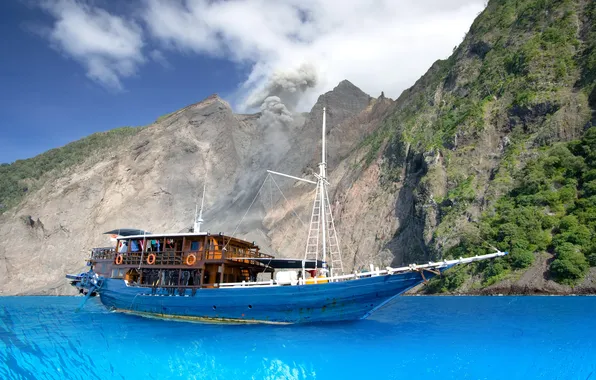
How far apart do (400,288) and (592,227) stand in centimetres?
2895

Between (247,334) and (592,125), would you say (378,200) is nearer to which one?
(592,125)

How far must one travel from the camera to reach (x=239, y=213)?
9031cm

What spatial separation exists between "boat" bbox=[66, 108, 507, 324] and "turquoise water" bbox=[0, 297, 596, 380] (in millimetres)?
1064

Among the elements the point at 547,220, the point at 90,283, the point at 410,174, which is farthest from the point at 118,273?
the point at 410,174

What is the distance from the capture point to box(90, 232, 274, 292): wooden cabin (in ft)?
87.9

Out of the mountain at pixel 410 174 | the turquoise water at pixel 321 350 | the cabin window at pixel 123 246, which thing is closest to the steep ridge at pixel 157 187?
the mountain at pixel 410 174

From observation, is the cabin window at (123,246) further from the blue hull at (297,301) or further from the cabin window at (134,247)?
the blue hull at (297,301)

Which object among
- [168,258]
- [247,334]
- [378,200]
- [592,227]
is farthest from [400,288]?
[378,200]

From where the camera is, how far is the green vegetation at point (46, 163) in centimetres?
10962

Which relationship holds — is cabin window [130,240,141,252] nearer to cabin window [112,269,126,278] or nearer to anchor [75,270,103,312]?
cabin window [112,269,126,278]

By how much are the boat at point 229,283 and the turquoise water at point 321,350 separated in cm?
106

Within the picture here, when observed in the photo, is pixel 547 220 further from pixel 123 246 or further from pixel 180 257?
pixel 123 246

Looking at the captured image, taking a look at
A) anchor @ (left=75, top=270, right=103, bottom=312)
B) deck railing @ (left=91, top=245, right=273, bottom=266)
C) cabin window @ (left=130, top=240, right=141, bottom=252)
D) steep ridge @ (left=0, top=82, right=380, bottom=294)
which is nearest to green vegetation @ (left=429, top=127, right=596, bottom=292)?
deck railing @ (left=91, top=245, right=273, bottom=266)

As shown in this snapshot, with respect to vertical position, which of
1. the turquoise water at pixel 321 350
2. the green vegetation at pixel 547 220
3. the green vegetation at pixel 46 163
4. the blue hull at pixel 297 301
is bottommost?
the turquoise water at pixel 321 350
